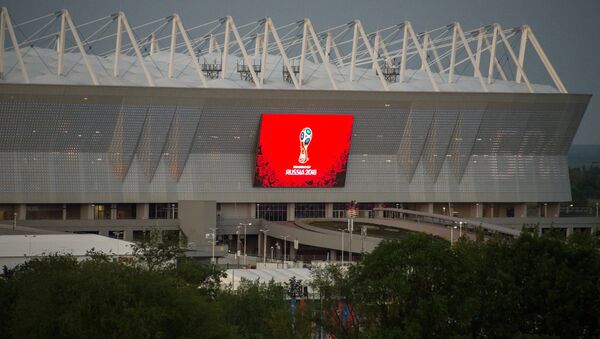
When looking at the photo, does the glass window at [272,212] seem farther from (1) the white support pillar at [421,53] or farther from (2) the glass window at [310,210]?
(1) the white support pillar at [421,53]

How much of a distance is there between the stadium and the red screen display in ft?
0.36

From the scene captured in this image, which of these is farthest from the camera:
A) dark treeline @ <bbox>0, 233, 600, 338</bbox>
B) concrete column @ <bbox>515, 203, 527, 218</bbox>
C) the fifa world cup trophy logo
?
concrete column @ <bbox>515, 203, 527, 218</bbox>

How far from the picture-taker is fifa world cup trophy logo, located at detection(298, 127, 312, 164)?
117m

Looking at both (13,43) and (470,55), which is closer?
(13,43)

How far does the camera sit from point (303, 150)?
118m

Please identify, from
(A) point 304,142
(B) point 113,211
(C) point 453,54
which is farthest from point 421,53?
(B) point 113,211

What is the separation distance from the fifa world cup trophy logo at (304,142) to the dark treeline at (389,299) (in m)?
62.5

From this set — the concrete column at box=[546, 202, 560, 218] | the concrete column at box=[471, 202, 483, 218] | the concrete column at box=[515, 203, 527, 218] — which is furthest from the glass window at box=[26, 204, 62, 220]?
the concrete column at box=[546, 202, 560, 218]

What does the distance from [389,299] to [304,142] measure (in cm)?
6837

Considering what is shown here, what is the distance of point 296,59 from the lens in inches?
5246

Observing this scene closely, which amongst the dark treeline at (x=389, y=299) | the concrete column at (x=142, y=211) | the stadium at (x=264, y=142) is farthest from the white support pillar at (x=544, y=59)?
the dark treeline at (x=389, y=299)

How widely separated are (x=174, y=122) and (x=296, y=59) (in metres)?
23.1

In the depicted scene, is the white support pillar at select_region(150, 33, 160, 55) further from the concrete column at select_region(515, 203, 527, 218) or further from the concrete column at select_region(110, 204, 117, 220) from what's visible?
the concrete column at select_region(515, 203, 527, 218)

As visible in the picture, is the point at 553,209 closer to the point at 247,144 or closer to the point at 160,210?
the point at 247,144
